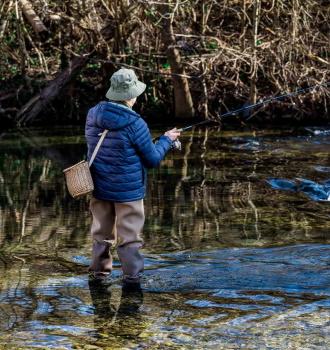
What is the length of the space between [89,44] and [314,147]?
22.3 feet

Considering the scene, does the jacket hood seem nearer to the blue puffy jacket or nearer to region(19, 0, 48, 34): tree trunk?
the blue puffy jacket

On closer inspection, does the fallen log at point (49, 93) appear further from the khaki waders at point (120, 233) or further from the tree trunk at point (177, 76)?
the khaki waders at point (120, 233)

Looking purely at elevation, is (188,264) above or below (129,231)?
below

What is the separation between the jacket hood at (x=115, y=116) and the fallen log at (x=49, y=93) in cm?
1337

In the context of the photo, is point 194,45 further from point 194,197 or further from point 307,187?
point 194,197

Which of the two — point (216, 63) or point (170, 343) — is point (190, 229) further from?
point (216, 63)

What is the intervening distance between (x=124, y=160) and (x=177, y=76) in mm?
12948

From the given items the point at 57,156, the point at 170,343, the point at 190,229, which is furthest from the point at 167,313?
the point at 57,156

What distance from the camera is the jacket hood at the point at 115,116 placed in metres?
6.65

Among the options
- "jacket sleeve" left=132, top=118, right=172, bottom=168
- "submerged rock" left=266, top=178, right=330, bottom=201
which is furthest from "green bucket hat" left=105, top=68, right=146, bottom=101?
"submerged rock" left=266, top=178, right=330, bottom=201

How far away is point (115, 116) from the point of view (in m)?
6.67

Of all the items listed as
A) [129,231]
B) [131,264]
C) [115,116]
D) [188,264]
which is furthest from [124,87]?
[188,264]

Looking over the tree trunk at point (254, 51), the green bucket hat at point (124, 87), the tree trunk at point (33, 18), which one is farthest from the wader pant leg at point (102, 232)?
the tree trunk at point (33, 18)

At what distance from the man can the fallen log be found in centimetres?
1329
